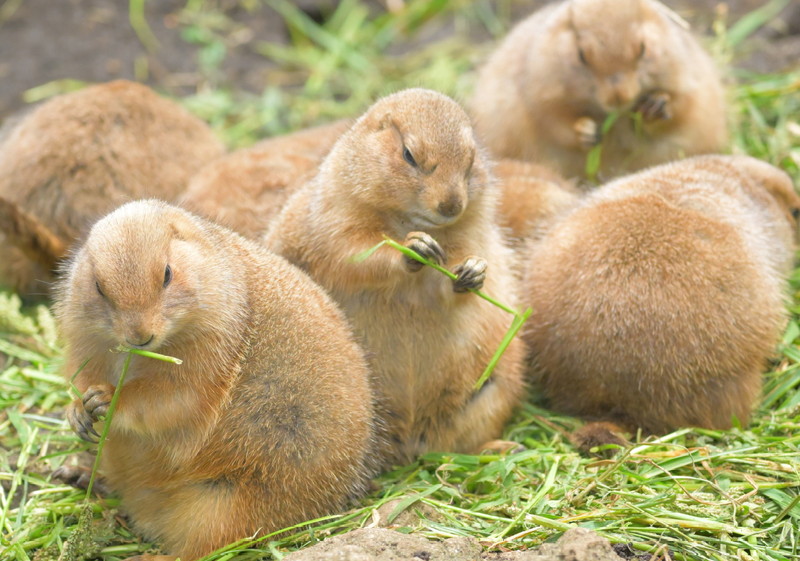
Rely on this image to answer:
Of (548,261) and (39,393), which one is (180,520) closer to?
(39,393)

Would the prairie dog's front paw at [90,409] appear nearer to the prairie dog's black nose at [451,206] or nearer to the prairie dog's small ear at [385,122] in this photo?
the prairie dog's black nose at [451,206]

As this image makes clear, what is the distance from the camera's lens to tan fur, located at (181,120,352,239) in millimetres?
7227

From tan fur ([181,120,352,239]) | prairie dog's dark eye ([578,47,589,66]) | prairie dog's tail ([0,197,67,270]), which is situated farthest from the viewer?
prairie dog's dark eye ([578,47,589,66])

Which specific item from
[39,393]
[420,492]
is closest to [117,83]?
[39,393]

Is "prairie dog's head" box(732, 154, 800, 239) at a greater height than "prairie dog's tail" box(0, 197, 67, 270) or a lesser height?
greater

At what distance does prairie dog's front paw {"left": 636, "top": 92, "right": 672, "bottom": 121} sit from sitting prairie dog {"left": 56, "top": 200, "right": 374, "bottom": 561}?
149 inches

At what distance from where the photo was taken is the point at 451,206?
17.8ft

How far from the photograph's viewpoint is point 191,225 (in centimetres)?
524

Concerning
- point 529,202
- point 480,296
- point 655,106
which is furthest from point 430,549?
point 655,106

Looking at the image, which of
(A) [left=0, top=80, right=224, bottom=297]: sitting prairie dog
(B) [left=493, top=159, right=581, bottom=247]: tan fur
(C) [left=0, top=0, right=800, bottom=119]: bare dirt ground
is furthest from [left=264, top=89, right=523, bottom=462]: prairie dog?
(C) [left=0, top=0, right=800, bottom=119]: bare dirt ground

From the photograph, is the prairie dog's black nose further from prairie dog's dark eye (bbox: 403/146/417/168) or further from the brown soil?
the brown soil

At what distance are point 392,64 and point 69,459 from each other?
6626 millimetres

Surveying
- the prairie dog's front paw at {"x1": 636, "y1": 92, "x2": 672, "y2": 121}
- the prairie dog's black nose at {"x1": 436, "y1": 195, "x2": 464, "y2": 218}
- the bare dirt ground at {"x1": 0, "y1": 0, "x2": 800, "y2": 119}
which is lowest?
the bare dirt ground at {"x1": 0, "y1": 0, "x2": 800, "y2": 119}

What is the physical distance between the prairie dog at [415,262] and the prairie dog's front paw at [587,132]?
2157mm
